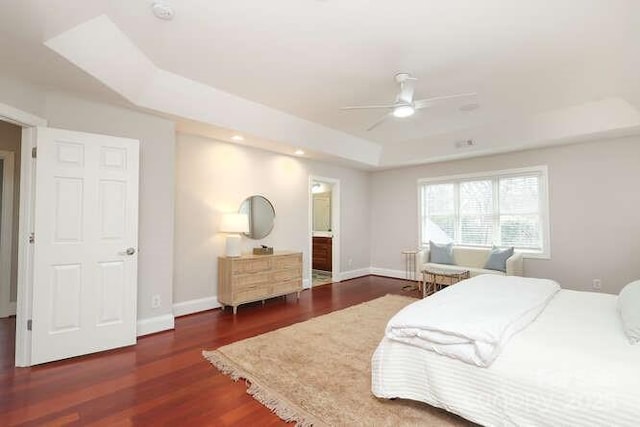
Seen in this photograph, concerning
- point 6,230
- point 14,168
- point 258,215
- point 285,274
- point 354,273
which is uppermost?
point 14,168

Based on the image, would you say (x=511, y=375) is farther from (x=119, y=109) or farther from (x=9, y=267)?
(x=9, y=267)

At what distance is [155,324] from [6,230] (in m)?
2.41

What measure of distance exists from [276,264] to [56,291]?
2.53 m

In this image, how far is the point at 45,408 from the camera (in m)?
2.03

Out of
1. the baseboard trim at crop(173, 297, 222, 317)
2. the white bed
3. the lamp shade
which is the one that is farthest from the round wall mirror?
the white bed

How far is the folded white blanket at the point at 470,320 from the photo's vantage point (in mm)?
1639

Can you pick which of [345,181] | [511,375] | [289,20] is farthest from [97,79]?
[345,181]

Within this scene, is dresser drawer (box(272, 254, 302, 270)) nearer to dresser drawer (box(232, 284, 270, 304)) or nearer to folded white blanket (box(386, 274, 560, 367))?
dresser drawer (box(232, 284, 270, 304))

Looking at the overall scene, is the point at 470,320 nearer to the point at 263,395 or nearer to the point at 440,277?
the point at 263,395

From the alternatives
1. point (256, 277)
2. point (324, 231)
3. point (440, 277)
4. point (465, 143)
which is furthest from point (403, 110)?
point (324, 231)

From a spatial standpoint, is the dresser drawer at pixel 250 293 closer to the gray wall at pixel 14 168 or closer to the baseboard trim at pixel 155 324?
the baseboard trim at pixel 155 324

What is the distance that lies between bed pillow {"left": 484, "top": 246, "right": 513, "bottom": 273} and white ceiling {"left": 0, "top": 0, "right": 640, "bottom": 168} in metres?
1.73

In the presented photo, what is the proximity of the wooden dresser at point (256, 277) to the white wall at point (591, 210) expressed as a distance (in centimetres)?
382

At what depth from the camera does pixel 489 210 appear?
Answer: 550 cm
